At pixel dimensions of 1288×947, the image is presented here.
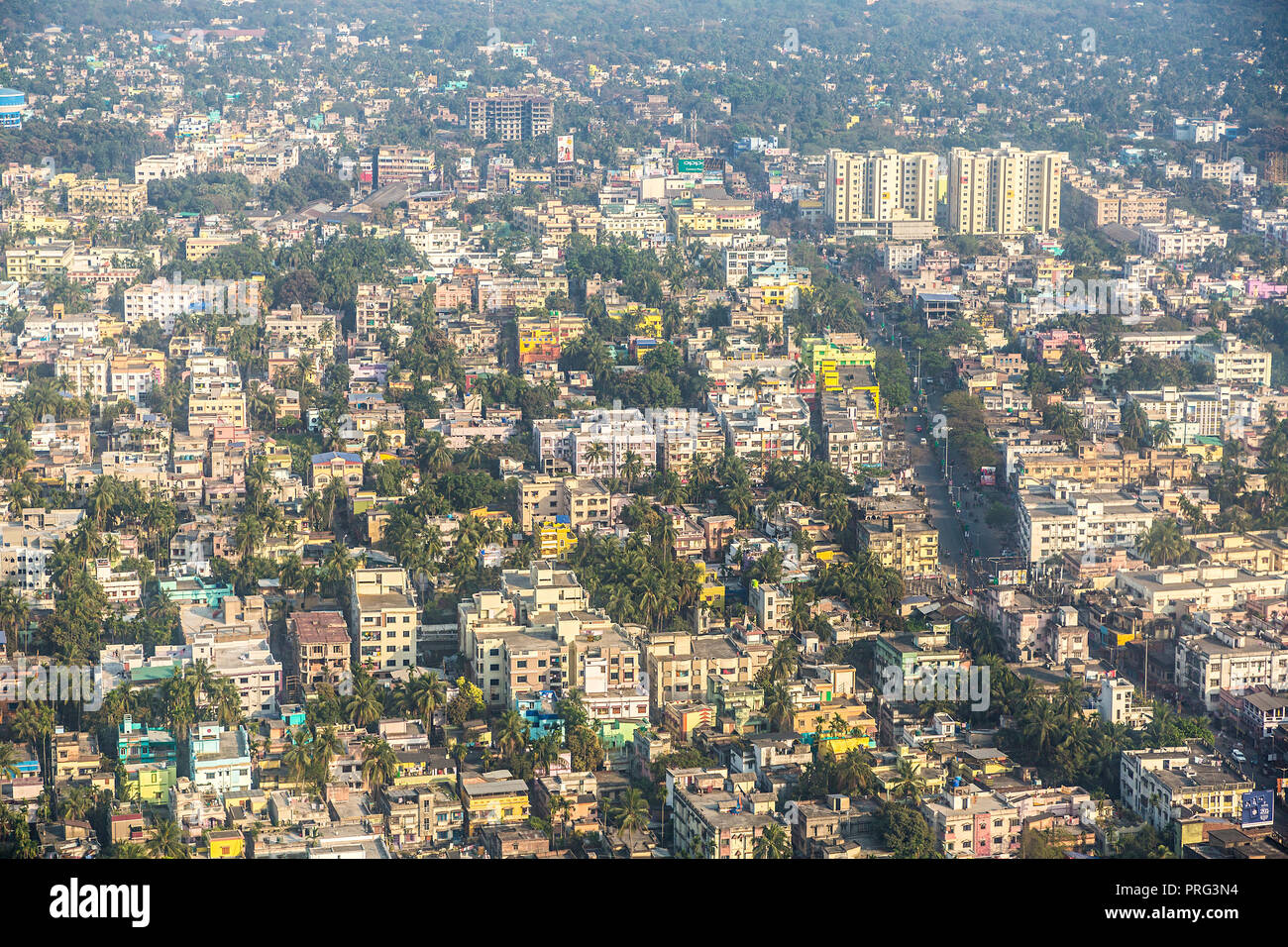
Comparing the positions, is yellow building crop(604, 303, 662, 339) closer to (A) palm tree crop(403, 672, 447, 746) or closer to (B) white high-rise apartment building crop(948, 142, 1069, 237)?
(B) white high-rise apartment building crop(948, 142, 1069, 237)

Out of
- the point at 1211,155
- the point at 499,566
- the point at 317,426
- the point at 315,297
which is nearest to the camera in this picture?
the point at 499,566

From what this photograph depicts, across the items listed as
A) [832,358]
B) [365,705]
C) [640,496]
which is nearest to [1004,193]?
[832,358]

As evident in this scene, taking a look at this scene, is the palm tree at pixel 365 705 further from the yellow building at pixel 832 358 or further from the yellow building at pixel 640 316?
the yellow building at pixel 640 316

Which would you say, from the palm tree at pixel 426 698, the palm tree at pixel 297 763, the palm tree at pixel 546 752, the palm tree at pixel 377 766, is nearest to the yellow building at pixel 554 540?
the palm tree at pixel 426 698
